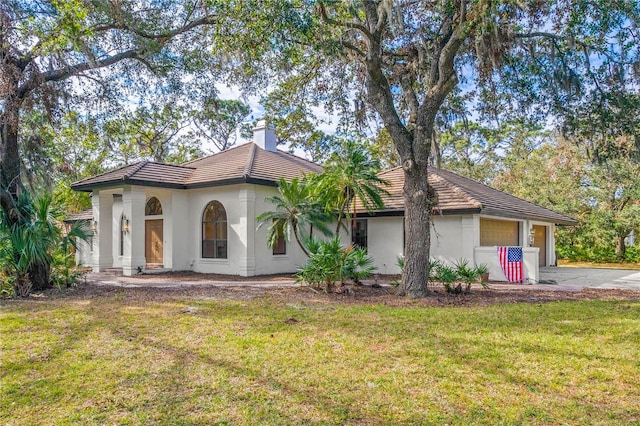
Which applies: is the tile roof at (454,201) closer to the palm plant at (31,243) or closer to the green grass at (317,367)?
the green grass at (317,367)

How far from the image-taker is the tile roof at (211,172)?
588 inches

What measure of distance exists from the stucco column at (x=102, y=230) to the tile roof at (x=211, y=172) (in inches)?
38.2

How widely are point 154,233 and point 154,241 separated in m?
0.31

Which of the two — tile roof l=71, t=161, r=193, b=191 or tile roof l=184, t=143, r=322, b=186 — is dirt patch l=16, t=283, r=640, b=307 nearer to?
tile roof l=71, t=161, r=193, b=191

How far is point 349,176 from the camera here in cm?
1334

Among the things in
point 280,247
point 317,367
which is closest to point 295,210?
point 280,247

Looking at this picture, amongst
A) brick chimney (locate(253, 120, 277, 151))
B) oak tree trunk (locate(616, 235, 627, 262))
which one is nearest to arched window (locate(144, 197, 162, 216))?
brick chimney (locate(253, 120, 277, 151))

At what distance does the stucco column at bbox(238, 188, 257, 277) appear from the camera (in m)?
14.9

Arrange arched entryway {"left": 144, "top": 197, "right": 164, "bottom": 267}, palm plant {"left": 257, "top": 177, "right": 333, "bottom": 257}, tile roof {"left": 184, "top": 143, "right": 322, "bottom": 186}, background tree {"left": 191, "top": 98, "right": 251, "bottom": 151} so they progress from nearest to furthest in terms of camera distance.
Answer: palm plant {"left": 257, "top": 177, "right": 333, "bottom": 257}, tile roof {"left": 184, "top": 143, "right": 322, "bottom": 186}, arched entryway {"left": 144, "top": 197, "right": 164, "bottom": 267}, background tree {"left": 191, "top": 98, "right": 251, "bottom": 151}

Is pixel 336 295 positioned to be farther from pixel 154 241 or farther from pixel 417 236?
pixel 154 241

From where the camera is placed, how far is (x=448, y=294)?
34.8 ft

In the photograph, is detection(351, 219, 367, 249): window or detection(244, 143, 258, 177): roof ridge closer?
detection(244, 143, 258, 177): roof ridge

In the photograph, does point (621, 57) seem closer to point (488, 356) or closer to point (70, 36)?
point (488, 356)

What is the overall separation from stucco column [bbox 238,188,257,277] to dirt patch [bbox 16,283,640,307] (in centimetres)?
281
